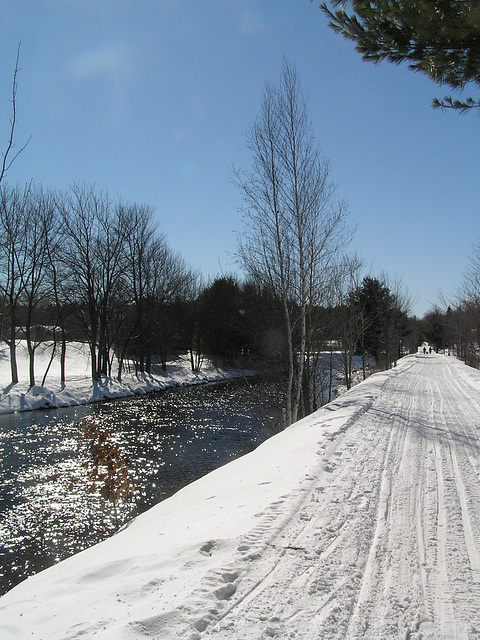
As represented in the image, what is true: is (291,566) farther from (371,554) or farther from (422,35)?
(422,35)

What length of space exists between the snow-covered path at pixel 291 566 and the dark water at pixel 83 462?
332 cm

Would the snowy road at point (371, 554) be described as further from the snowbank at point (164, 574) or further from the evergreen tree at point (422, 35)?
the evergreen tree at point (422, 35)

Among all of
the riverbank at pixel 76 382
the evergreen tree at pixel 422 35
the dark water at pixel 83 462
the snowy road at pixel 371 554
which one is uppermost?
the evergreen tree at pixel 422 35

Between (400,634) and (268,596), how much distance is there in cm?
77

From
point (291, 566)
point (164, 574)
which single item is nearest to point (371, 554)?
point (291, 566)

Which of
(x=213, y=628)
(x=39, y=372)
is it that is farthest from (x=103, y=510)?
(x=39, y=372)

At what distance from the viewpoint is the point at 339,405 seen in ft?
33.7

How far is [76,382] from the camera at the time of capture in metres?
26.6

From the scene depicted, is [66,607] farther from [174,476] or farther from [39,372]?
[39,372]

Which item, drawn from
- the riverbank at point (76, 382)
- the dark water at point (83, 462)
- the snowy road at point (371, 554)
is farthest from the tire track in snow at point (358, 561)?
the riverbank at point (76, 382)

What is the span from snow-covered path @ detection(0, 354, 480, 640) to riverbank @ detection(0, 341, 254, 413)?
8.59m

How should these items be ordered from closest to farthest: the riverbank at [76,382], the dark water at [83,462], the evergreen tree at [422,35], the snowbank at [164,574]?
the snowbank at [164,574]
the evergreen tree at [422,35]
the dark water at [83,462]
the riverbank at [76,382]

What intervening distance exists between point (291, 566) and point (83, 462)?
9.77m

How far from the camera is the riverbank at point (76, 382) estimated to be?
2100 cm
